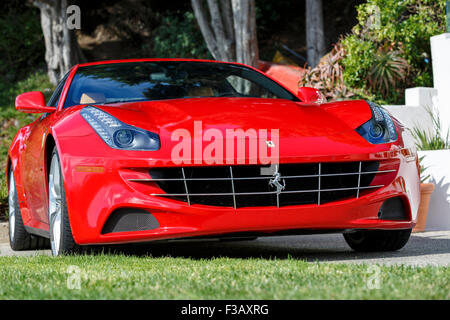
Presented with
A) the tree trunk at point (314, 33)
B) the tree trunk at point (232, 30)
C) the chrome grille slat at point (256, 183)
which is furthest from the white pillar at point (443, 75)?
the tree trunk at point (314, 33)

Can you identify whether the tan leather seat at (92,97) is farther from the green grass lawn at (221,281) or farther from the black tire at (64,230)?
the green grass lawn at (221,281)

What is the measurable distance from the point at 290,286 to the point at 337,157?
153 cm

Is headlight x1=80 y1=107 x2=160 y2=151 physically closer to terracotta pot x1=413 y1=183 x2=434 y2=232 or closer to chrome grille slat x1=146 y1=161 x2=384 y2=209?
chrome grille slat x1=146 y1=161 x2=384 y2=209

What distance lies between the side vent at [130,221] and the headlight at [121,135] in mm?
375

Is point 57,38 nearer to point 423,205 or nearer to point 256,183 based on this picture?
point 423,205

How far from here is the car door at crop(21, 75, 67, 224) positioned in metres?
5.54

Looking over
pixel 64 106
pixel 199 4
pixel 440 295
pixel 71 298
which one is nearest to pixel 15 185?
pixel 64 106

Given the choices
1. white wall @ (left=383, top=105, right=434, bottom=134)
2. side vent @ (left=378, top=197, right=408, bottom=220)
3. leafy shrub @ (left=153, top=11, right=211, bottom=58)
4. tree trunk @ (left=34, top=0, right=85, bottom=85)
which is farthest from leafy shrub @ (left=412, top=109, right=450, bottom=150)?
tree trunk @ (left=34, top=0, right=85, bottom=85)

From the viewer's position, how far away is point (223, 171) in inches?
181

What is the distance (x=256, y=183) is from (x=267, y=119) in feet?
1.59

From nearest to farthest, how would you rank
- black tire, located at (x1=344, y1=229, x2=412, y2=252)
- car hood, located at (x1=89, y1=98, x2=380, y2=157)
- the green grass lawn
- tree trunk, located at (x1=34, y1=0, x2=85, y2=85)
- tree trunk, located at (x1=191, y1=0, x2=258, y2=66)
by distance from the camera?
1. the green grass lawn
2. car hood, located at (x1=89, y1=98, x2=380, y2=157)
3. black tire, located at (x1=344, y1=229, x2=412, y2=252)
4. tree trunk, located at (x1=191, y1=0, x2=258, y2=66)
5. tree trunk, located at (x1=34, y1=0, x2=85, y2=85)

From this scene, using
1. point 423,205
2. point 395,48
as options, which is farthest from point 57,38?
point 423,205

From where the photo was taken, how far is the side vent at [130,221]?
15.3 feet

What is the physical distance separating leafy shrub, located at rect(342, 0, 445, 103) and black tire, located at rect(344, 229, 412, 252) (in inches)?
225
